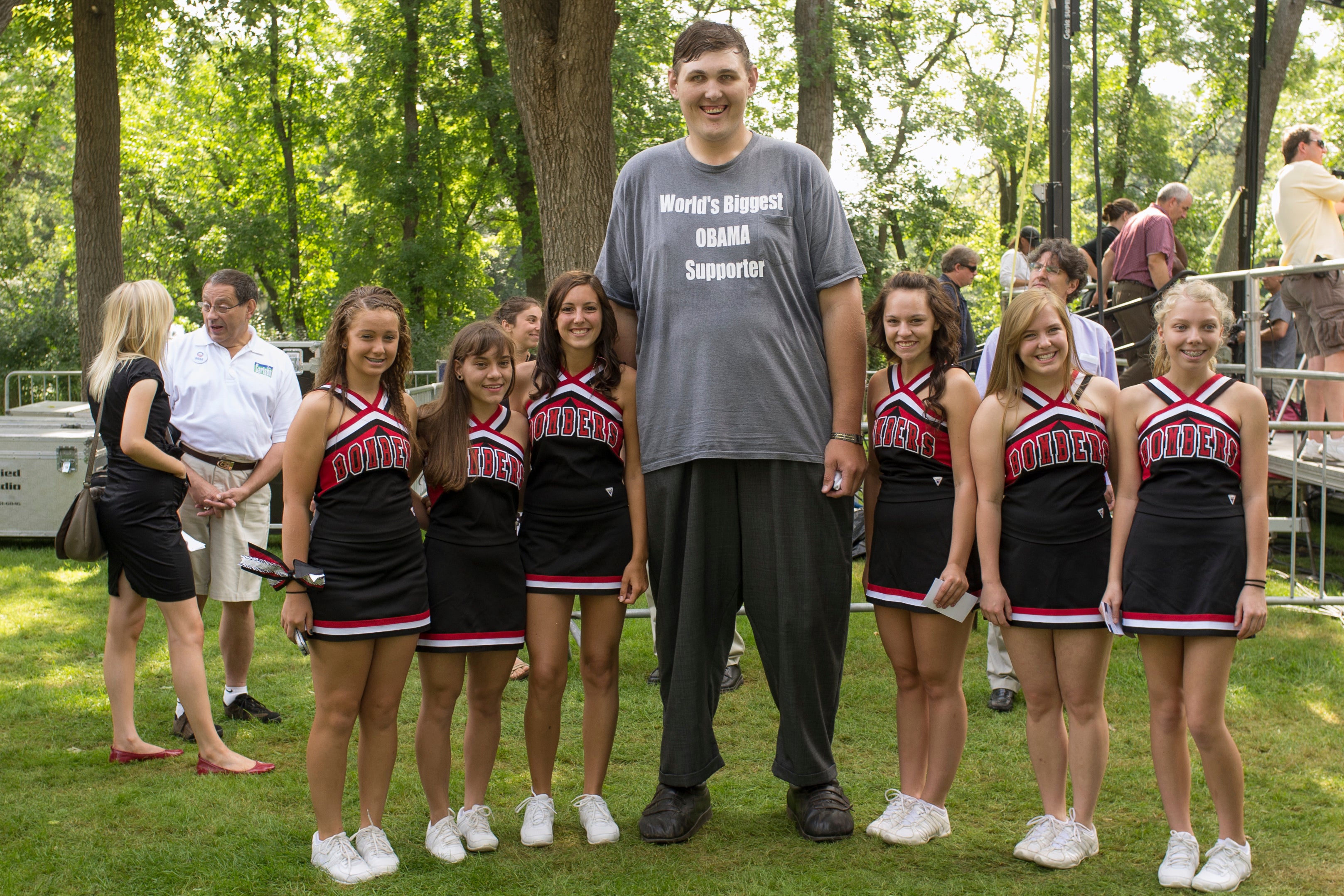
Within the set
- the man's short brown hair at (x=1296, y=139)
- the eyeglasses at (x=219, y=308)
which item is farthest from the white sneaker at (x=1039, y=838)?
the man's short brown hair at (x=1296, y=139)

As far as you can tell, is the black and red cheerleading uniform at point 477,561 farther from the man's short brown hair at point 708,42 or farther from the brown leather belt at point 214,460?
the brown leather belt at point 214,460

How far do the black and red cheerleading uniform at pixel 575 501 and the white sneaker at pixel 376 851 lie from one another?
0.84m

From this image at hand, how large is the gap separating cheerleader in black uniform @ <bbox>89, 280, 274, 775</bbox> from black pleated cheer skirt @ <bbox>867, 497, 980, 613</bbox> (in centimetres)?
252

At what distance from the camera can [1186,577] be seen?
3.06 metres

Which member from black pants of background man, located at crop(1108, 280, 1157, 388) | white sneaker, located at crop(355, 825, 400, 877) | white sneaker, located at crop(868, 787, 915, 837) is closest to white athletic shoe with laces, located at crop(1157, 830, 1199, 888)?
white sneaker, located at crop(868, 787, 915, 837)

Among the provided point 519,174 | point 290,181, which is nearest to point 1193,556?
point 519,174

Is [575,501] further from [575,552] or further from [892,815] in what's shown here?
[892,815]

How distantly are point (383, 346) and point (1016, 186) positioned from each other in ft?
95.3

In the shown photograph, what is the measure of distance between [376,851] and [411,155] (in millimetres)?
19188

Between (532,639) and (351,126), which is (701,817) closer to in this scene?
(532,639)

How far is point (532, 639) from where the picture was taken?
11.3ft

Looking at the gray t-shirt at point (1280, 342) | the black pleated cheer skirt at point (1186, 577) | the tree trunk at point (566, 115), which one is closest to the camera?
the black pleated cheer skirt at point (1186, 577)

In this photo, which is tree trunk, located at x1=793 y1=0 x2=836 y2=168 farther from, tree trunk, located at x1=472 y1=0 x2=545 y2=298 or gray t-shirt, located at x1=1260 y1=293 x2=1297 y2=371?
gray t-shirt, located at x1=1260 y1=293 x2=1297 y2=371

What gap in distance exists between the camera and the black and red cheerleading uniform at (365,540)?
3.19 m
